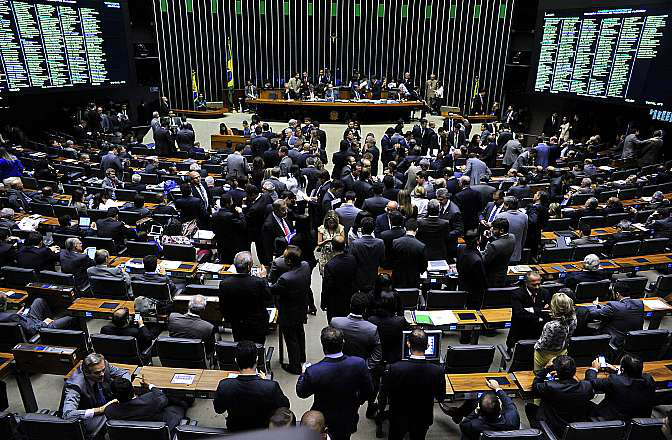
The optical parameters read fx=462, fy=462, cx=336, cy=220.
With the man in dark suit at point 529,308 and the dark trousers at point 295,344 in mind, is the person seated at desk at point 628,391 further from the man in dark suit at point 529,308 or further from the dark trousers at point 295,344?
the dark trousers at point 295,344

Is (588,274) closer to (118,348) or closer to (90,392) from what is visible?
(118,348)

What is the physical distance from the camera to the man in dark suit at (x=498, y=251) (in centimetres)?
541

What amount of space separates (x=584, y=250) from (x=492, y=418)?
4211 millimetres

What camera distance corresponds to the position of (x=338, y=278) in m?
4.94

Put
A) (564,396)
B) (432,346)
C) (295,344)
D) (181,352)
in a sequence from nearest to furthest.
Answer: (564,396)
(432,346)
(181,352)
(295,344)

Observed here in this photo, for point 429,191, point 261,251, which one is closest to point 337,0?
point 429,191

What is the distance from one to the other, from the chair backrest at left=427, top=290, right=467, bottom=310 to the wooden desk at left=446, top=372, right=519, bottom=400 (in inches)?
42.3

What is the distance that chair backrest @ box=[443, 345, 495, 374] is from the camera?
4242 millimetres

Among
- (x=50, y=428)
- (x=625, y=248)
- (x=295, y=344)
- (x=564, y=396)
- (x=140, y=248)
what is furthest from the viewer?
(x=625, y=248)

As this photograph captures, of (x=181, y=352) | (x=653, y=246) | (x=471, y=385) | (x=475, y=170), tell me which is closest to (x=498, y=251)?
(x=471, y=385)

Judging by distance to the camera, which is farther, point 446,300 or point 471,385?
point 446,300

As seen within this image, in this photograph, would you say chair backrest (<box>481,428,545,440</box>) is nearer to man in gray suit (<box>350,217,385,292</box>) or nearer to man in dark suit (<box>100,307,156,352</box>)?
man in gray suit (<box>350,217,385,292</box>)

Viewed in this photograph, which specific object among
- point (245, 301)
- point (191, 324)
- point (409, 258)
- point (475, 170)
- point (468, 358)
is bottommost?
point (468, 358)

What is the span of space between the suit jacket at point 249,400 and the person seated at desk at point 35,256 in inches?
163
